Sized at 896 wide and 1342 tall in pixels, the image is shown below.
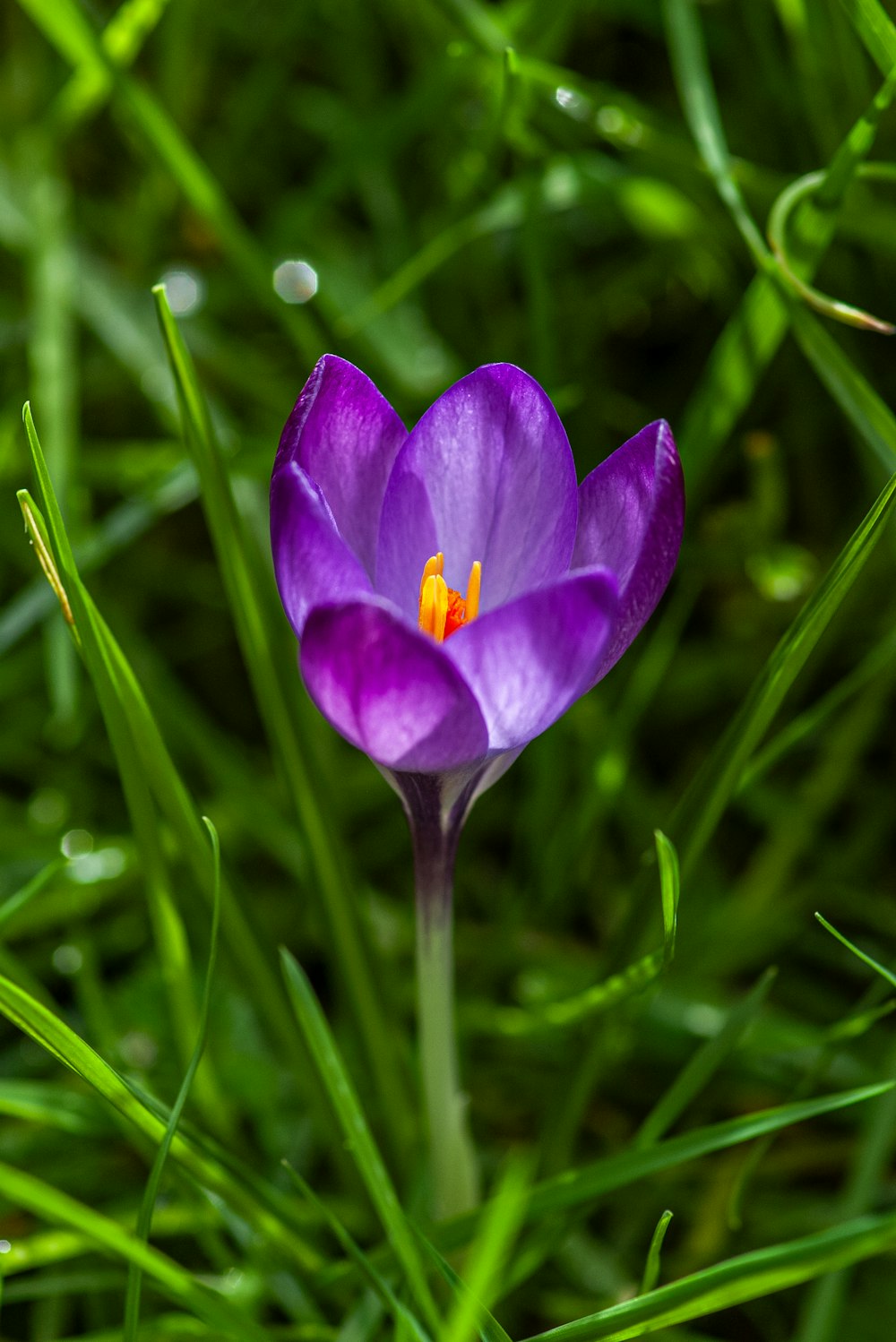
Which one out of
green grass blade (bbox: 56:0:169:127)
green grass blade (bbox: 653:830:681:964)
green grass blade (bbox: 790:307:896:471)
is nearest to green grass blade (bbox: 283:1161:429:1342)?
green grass blade (bbox: 653:830:681:964)

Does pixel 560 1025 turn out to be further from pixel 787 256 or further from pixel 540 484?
pixel 787 256

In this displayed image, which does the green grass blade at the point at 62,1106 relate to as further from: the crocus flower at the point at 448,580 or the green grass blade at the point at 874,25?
the green grass blade at the point at 874,25

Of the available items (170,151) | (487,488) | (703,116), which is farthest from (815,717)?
(170,151)

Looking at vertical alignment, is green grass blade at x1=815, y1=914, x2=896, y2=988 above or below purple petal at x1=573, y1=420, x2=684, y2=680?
below

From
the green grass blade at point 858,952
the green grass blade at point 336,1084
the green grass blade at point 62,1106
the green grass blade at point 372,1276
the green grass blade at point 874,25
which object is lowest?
the green grass blade at point 62,1106

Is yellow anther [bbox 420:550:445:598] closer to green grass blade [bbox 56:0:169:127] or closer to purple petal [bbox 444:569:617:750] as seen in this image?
purple petal [bbox 444:569:617:750]

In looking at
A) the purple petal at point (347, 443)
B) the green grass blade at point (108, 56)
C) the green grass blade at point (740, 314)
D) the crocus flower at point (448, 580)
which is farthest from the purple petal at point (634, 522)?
the green grass blade at point (108, 56)
